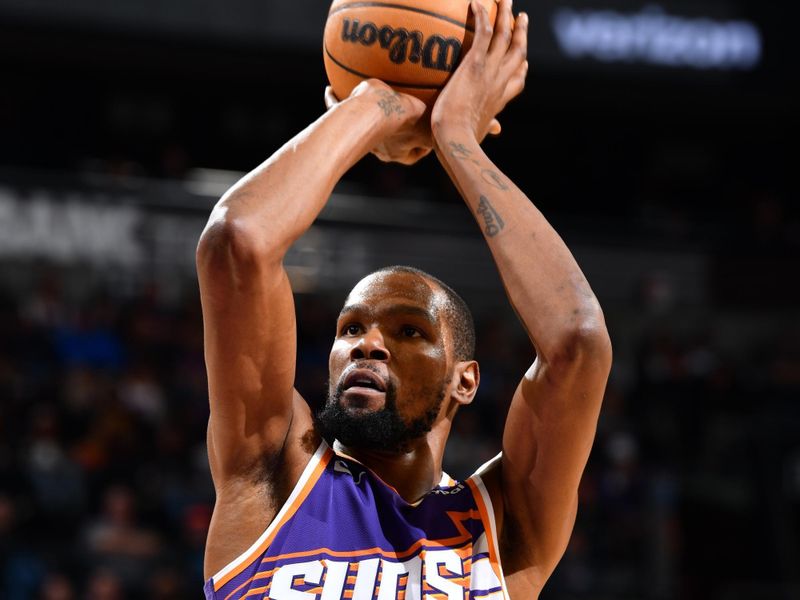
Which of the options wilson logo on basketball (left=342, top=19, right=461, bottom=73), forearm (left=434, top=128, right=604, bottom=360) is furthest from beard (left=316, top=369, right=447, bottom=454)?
wilson logo on basketball (left=342, top=19, right=461, bottom=73)

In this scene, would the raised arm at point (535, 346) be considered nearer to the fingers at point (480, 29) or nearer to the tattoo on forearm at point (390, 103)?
the fingers at point (480, 29)

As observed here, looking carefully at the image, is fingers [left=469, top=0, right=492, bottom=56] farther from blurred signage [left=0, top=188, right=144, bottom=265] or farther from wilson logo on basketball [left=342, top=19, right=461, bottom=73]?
blurred signage [left=0, top=188, right=144, bottom=265]

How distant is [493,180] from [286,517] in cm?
96

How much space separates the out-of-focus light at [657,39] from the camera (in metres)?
11.5

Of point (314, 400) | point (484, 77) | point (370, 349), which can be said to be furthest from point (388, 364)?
point (314, 400)

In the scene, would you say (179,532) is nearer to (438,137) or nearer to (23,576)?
(23,576)

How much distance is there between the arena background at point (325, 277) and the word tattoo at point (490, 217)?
5506 millimetres

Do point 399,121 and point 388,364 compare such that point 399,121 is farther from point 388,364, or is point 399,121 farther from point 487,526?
point 487,526

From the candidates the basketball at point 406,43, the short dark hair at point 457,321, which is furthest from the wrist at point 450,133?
the short dark hair at point 457,321

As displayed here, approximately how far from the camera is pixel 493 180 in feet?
9.24

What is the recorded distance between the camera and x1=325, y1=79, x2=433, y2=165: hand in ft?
9.15

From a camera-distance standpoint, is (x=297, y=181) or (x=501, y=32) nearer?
(x=297, y=181)

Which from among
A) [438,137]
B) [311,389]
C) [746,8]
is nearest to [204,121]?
[311,389]

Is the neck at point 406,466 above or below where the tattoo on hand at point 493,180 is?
below
